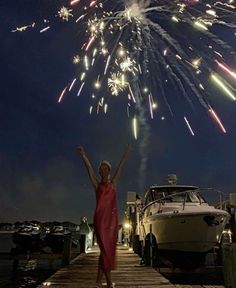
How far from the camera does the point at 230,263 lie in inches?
195

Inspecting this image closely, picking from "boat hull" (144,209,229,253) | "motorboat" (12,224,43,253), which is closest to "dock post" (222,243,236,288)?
"boat hull" (144,209,229,253)

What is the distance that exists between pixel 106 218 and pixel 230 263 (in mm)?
1773

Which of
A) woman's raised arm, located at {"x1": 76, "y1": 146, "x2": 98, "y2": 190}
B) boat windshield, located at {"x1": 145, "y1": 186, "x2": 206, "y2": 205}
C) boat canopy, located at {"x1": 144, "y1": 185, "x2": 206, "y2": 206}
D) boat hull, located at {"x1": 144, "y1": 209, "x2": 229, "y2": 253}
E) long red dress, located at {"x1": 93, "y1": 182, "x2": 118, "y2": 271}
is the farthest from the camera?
boat canopy, located at {"x1": 144, "y1": 185, "x2": 206, "y2": 206}

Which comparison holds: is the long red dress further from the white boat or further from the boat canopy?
the boat canopy

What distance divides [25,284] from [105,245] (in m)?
14.4

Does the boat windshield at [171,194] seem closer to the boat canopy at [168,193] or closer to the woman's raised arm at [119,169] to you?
the boat canopy at [168,193]

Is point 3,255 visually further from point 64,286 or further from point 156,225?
point 64,286

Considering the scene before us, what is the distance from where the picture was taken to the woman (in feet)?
17.4

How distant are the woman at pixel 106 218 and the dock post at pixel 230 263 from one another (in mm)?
1539

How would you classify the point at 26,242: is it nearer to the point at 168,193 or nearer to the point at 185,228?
the point at 168,193

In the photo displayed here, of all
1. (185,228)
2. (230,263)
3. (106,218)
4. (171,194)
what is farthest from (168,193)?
(230,263)

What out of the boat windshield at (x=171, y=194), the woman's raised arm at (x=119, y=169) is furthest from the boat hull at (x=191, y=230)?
the woman's raised arm at (x=119, y=169)

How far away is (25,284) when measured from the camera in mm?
17984

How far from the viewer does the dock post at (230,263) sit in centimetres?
484
